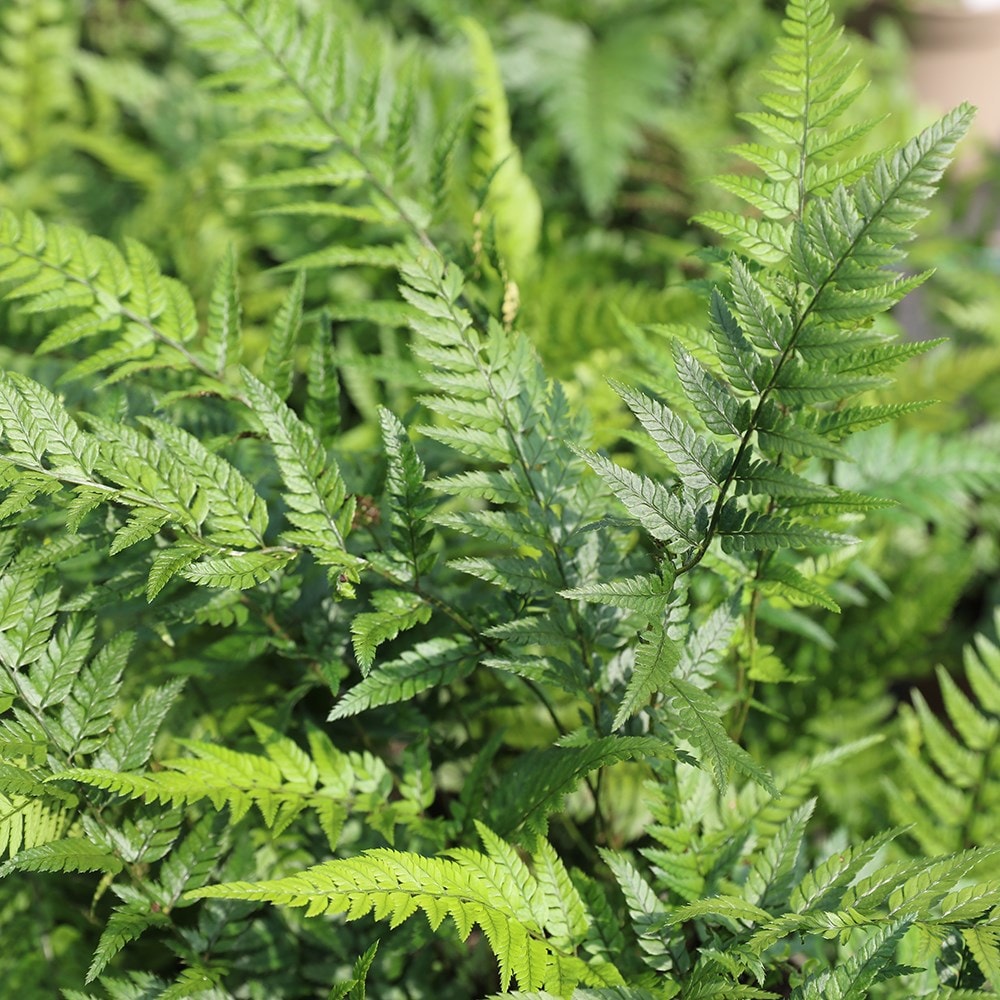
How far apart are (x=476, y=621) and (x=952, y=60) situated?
3.16 meters

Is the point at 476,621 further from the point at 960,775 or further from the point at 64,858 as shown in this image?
the point at 960,775

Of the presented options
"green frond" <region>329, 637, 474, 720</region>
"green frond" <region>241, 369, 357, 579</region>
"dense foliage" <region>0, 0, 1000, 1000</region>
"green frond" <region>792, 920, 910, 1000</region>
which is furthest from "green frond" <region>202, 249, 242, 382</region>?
"green frond" <region>792, 920, 910, 1000</region>

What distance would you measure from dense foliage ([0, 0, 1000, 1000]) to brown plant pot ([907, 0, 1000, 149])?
219 centimetres

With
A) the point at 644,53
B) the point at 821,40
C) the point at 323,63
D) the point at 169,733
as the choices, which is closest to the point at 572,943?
the point at 169,733

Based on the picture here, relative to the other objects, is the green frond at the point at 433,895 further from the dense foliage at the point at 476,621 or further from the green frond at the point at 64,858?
the green frond at the point at 64,858

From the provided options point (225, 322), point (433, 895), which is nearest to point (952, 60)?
point (225, 322)

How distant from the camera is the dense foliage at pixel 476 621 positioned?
80 cm

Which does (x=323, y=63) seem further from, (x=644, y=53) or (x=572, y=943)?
(x=644, y=53)

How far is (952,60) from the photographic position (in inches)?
129

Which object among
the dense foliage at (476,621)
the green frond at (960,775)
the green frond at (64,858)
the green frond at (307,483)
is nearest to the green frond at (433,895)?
the dense foliage at (476,621)

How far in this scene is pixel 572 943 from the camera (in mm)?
895

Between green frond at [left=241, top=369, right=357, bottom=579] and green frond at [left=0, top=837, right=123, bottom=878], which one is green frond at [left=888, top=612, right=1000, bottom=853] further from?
green frond at [left=0, top=837, right=123, bottom=878]

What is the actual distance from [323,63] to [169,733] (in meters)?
0.91

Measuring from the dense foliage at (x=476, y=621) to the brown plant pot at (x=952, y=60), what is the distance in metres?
2.19
